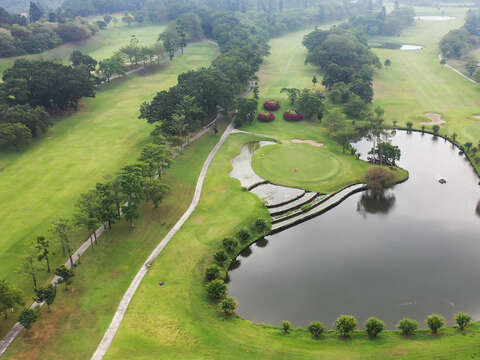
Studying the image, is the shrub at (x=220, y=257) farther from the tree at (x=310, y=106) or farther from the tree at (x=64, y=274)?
the tree at (x=310, y=106)

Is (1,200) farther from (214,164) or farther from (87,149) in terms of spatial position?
(214,164)

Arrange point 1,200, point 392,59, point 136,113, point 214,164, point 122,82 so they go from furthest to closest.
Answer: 1. point 392,59
2. point 122,82
3. point 136,113
4. point 214,164
5. point 1,200

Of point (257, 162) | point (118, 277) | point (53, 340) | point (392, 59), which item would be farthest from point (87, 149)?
point (392, 59)

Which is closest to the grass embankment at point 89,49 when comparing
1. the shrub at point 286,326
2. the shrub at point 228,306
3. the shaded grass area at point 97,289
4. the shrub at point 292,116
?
the shrub at point 292,116

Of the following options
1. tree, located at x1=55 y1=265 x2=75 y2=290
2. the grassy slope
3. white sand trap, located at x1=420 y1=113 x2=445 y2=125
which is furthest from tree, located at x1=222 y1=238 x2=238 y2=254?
white sand trap, located at x1=420 y1=113 x2=445 y2=125

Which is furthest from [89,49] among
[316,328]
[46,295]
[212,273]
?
[316,328]

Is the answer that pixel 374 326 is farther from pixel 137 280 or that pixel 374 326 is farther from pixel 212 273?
pixel 137 280
